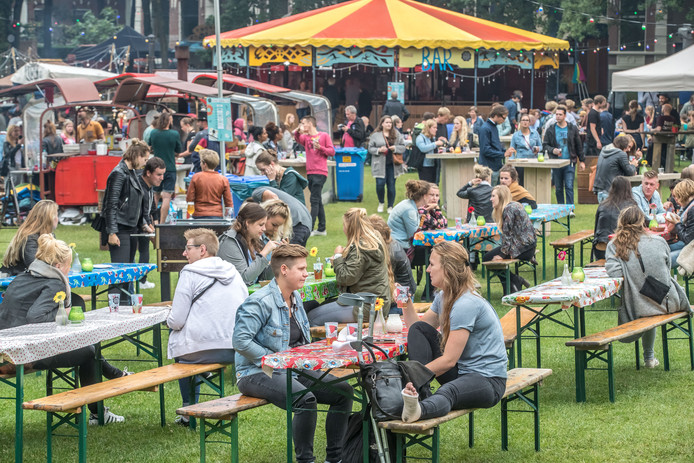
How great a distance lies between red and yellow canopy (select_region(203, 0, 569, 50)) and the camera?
27906 mm

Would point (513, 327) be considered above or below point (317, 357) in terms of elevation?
below

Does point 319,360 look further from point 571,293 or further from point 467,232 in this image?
point 467,232

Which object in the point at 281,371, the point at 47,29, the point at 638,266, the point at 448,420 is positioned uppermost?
the point at 47,29

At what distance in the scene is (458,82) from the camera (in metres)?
37.4

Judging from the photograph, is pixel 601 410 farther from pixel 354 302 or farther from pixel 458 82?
pixel 458 82

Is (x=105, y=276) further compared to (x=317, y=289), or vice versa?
Result: (x=105, y=276)

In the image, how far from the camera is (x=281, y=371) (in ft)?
21.6

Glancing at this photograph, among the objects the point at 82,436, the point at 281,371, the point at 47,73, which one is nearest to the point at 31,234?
the point at 82,436

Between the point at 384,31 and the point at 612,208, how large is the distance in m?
17.7

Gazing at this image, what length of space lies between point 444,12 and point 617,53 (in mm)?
13541

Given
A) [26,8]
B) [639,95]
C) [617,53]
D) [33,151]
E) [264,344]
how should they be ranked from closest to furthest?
1. [264,344]
2. [33,151]
3. [639,95]
4. [617,53]
5. [26,8]

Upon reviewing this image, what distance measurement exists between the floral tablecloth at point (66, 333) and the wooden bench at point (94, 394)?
11.0 inches

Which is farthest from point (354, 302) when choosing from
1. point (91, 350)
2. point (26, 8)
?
point (26, 8)

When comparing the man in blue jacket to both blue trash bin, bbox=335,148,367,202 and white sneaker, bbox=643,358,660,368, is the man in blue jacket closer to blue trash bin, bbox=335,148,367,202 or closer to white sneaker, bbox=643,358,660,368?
blue trash bin, bbox=335,148,367,202
